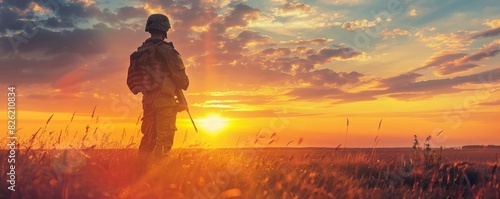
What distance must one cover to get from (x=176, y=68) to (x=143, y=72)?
0.67 meters

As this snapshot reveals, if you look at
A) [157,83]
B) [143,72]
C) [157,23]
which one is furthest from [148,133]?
[157,23]

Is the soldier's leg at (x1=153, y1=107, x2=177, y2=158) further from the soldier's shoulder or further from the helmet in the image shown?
the helmet

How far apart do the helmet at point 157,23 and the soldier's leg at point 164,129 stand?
1.64 m

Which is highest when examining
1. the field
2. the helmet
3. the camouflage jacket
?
the helmet

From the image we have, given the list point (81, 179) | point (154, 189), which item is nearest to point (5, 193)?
point (81, 179)

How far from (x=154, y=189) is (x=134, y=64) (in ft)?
13.5

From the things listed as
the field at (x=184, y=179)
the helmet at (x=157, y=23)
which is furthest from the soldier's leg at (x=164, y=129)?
the helmet at (x=157, y=23)

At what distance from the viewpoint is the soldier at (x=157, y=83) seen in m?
8.84

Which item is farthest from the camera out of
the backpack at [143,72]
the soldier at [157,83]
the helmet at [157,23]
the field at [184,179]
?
the helmet at [157,23]

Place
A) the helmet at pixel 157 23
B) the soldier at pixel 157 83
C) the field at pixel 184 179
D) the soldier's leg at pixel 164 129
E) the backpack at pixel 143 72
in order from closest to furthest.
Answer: the field at pixel 184 179 < the soldier's leg at pixel 164 129 < the soldier at pixel 157 83 < the backpack at pixel 143 72 < the helmet at pixel 157 23

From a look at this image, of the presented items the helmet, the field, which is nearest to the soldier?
the helmet

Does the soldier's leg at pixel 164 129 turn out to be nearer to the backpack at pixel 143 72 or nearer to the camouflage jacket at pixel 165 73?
the camouflage jacket at pixel 165 73

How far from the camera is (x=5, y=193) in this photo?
5461mm

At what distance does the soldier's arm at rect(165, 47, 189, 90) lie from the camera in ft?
29.4
